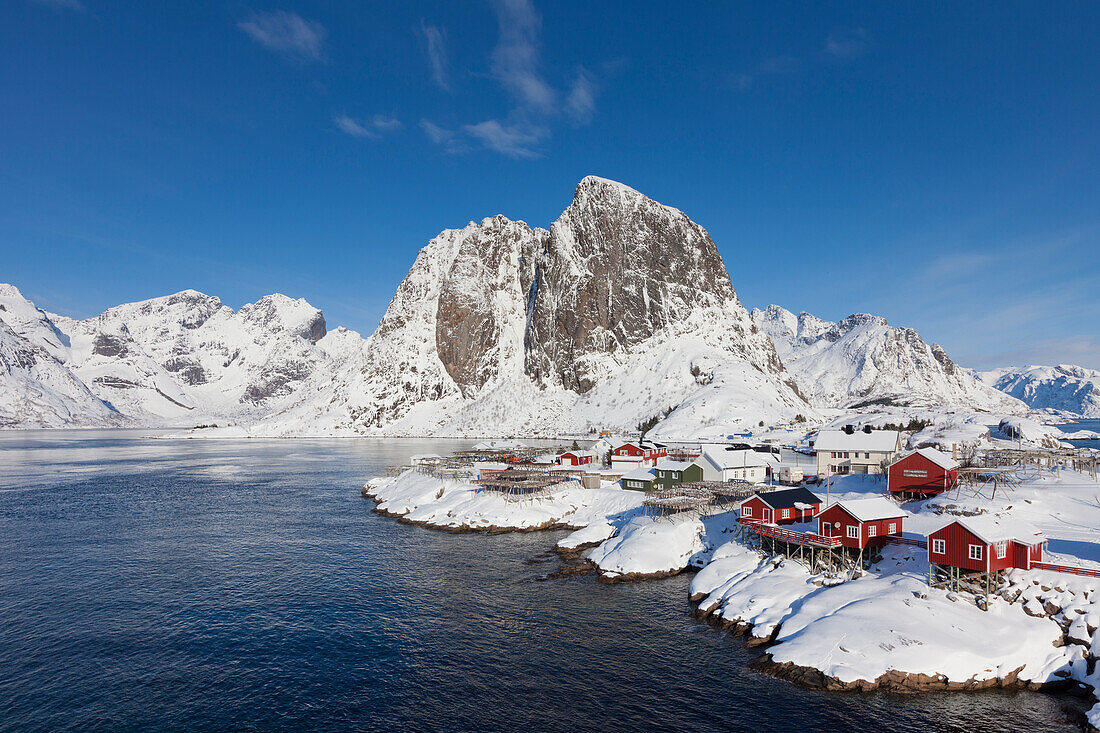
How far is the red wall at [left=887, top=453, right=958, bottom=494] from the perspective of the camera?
5131 centimetres

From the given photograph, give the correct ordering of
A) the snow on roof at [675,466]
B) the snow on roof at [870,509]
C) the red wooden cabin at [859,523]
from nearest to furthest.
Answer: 1. the red wooden cabin at [859,523]
2. the snow on roof at [870,509]
3. the snow on roof at [675,466]

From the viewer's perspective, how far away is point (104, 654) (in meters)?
31.6

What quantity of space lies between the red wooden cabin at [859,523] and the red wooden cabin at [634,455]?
152 ft

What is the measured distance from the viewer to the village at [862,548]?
28.7 metres

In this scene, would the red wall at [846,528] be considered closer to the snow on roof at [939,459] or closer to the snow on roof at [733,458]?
the snow on roof at [939,459]

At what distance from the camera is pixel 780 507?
155 feet

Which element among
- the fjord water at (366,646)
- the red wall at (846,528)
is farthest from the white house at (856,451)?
the fjord water at (366,646)

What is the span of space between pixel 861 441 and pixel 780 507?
2889 centimetres

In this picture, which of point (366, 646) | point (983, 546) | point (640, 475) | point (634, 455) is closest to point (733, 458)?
point (640, 475)

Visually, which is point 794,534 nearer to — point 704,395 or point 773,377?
point 704,395

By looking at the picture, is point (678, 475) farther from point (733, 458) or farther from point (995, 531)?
point (995, 531)

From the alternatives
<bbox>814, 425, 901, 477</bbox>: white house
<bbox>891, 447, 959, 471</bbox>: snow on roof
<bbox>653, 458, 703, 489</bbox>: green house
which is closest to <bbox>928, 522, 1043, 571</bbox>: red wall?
<bbox>891, 447, 959, 471</bbox>: snow on roof

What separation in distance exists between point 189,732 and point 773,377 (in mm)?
186245

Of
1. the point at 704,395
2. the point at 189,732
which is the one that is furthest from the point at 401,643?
the point at 704,395
